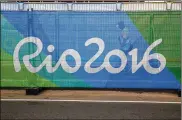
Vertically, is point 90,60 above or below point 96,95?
above

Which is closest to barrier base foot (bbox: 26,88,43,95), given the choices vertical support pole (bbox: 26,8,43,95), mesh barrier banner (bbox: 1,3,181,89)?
vertical support pole (bbox: 26,8,43,95)

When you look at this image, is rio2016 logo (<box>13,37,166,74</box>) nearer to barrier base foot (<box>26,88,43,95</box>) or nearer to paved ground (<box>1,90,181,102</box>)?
barrier base foot (<box>26,88,43,95</box>)

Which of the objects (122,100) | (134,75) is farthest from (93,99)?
(134,75)

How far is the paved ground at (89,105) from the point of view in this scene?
8422 mm

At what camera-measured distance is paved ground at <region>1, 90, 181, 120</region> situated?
332 inches

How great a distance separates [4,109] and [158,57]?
4477 mm

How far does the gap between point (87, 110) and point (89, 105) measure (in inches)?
24.7

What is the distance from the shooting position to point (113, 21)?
11.3 m

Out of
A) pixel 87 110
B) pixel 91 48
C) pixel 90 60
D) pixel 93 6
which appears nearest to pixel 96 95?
pixel 90 60

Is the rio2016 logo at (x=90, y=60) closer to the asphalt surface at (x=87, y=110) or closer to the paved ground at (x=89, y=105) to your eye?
the paved ground at (x=89, y=105)

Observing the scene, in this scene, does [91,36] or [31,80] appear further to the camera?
[31,80]

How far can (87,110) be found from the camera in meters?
9.00

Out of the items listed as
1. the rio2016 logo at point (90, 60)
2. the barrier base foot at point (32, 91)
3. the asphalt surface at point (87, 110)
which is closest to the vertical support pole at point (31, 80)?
the barrier base foot at point (32, 91)

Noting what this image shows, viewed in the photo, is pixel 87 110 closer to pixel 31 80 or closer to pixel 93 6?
pixel 31 80
